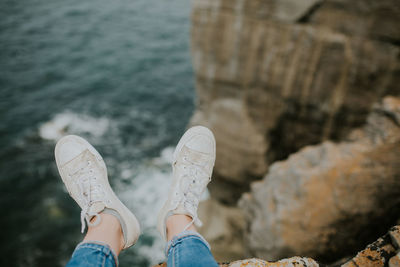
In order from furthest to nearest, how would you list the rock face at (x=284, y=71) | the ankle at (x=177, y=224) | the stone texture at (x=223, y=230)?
the stone texture at (x=223, y=230) → the rock face at (x=284, y=71) → the ankle at (x=177, y=224)

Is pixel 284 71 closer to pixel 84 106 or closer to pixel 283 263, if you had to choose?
pixel 283 263

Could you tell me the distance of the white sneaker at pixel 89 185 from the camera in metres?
2.13

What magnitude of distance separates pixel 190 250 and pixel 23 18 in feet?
65.7

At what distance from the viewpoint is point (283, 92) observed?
5.01m

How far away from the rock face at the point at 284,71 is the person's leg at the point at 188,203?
8.84 ft

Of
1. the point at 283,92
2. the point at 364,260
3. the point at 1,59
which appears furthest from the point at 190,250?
the point at 1,59

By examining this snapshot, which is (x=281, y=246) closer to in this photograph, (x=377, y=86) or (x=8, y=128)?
(x=377, y=86)

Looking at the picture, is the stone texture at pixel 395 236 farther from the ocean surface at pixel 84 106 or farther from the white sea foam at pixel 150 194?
the ocean surface at pixel 84 106

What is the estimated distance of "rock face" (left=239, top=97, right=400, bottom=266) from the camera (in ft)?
9.14

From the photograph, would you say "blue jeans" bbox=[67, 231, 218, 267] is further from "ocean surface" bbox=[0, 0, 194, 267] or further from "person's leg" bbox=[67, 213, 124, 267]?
"ocean surface" bbox=[0, 0, 194, 267]

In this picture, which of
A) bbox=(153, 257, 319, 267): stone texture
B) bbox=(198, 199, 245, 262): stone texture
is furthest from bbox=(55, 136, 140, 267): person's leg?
bbox=(198, 199, 245, 262): stone texture

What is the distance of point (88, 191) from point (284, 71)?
4001 millimetres

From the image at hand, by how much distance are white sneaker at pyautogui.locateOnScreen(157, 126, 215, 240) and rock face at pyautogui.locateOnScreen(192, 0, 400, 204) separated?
2696 millimetres

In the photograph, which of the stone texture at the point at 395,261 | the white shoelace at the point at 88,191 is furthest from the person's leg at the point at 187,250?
the stone texture at the point at 395,261
